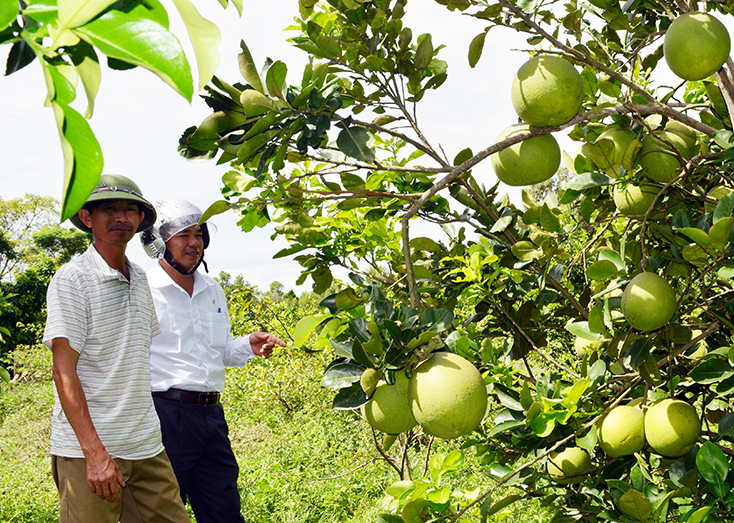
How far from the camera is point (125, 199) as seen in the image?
2307 millimetres

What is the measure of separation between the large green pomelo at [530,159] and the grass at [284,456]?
164cm

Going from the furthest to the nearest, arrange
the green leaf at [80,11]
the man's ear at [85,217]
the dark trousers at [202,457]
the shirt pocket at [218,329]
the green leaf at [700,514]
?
the shirt pocket at [218,329] → the dark trousers at [202,457] → the man's ear at [85,217] → the green leaf at [700,514] → the green leaf at [80,11]

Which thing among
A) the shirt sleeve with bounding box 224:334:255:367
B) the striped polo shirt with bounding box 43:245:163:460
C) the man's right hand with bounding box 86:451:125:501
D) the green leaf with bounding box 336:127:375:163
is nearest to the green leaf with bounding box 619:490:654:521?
the green leaf with bounding box 336:127:375:163

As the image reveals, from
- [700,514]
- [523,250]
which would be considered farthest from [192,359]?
[700,514]

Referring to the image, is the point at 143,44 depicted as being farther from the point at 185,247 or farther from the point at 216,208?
the point at 185,247

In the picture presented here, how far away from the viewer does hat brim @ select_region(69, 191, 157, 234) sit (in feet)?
7.24

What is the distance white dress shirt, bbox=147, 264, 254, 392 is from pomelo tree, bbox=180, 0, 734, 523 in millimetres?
1229

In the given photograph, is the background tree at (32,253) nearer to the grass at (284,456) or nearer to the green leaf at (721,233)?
the grass at (284,456)

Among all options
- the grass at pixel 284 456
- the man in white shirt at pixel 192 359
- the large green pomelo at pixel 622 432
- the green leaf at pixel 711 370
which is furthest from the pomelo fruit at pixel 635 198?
the man in white shirt at pixel 192 359

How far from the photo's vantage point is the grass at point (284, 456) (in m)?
3.78

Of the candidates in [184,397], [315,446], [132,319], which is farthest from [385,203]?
[315,446]

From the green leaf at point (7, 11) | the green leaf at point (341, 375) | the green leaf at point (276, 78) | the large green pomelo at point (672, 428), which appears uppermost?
the green leaf at point (276, 78)

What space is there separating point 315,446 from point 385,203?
3.75 m

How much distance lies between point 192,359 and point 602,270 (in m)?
2.10
